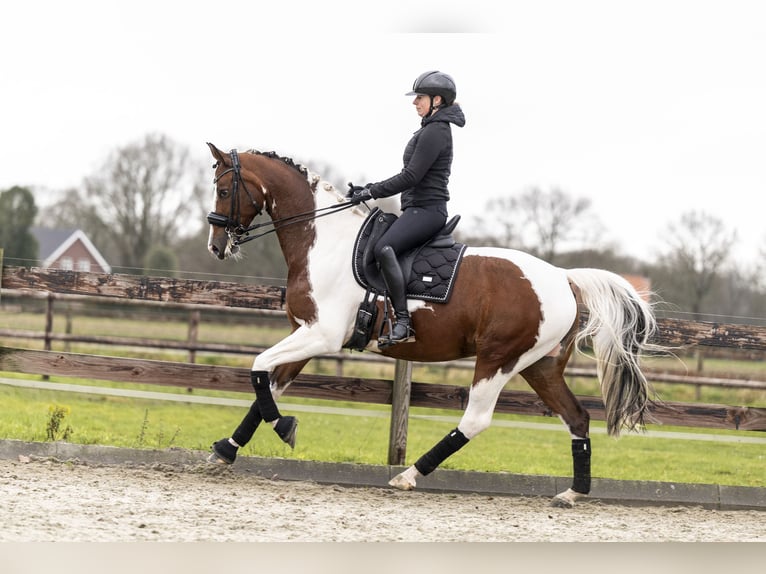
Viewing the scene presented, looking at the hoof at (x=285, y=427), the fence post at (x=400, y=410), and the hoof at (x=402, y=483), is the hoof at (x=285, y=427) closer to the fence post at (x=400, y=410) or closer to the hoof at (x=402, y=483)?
the hoof at (x=402, y=483)

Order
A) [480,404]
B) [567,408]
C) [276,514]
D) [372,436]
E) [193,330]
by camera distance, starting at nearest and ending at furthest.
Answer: [276,514]
[480,404]
[567,408]
[372,436]
[193,330]

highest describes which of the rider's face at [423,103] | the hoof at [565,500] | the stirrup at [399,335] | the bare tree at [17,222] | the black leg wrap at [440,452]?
the bare tree at [17,222]

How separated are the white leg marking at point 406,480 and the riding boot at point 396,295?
973 mm

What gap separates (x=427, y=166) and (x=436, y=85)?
618 mm

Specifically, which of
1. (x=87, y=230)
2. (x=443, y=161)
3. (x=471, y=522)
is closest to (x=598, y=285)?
(x=443, y=161)

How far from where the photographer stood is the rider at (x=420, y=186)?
21.8 feet

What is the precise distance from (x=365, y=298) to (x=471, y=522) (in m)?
1.86

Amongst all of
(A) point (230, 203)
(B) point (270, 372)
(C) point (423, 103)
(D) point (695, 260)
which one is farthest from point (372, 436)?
(D) point (695, 260)

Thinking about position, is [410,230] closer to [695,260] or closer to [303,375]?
[303,375]

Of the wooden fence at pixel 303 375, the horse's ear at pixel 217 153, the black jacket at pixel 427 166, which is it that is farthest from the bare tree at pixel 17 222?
the black jacket at pixel 427 166

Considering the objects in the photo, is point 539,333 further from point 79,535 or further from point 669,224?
point 669,224

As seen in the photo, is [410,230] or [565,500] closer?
[410,230]

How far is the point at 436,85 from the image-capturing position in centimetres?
669

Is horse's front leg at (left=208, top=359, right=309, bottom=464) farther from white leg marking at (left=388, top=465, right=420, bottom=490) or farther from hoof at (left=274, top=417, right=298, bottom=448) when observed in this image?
white leg marking at (left=388, top=465, right=420, bottom=490)
